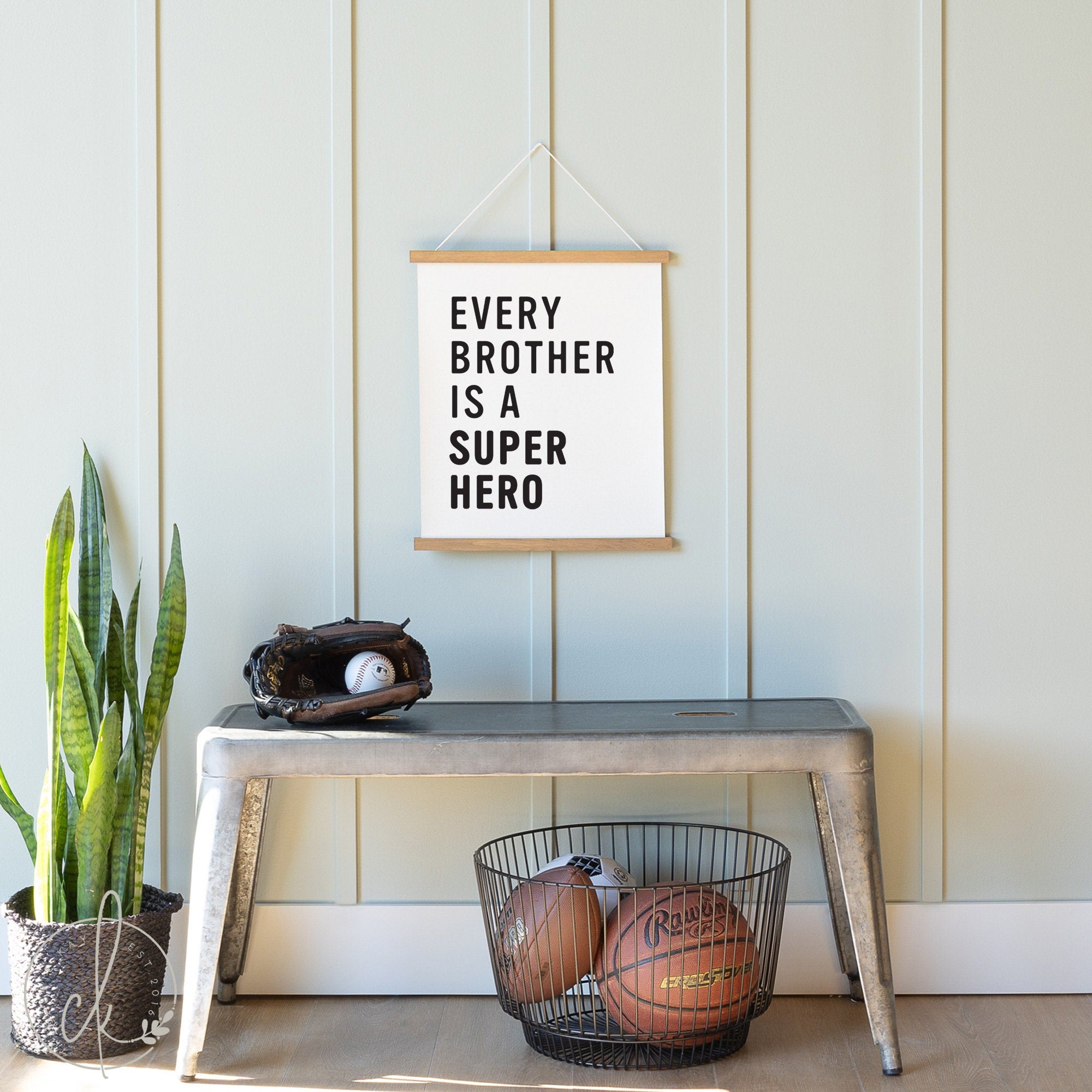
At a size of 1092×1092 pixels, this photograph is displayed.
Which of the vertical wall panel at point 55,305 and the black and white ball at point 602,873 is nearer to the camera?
the black and white ball at point 602,873

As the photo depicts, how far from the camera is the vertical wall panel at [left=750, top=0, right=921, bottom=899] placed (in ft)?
7.56

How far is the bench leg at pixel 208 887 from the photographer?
6.15ft

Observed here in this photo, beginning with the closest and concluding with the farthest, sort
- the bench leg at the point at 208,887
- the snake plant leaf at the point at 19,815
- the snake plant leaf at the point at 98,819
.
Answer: the bench leg at the point at 208,887
the snake plant leaf at the point at 98,819
the snake plant leaf at the point at 19,815

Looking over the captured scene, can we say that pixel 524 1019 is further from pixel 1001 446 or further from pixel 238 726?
pixel 1001 446

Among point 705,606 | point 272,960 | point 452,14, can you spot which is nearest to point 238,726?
point 272,960

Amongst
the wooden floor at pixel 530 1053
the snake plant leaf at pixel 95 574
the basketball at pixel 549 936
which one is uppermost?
the snake plant leaf at pixel 95 574

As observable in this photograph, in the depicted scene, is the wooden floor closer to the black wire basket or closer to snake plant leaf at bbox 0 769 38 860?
the black wire basket

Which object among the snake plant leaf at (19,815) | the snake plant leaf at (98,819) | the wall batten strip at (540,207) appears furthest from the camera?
the wall batten strip at (540,207)

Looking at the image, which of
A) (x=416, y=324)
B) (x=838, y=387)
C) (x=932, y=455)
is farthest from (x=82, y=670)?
(x=932, y=455)

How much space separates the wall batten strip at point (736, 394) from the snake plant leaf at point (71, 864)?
1.34 metres

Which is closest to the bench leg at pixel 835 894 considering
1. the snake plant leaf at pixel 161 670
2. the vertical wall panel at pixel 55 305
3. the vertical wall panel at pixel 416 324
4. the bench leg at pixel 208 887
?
the vertical wall panel at pixel 416 324
